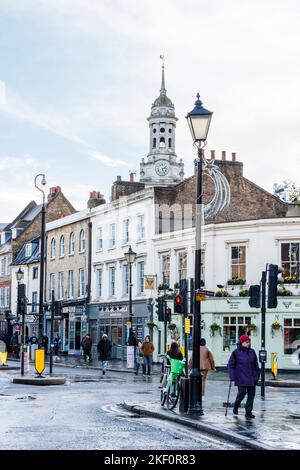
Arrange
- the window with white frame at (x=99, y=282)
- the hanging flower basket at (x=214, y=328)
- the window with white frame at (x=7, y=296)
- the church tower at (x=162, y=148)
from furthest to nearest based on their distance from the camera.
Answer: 1. the church tower at (x=162, y=148)
2. the window with white frame at (x=7, y=296)
3. the window with white frame at (x=99, y=282)
4. the hanging flower basket at (x=214, y=328)

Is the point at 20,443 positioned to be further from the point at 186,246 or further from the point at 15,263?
the point at 15,263

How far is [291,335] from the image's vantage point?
41250 millimetres

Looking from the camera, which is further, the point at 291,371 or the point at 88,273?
the point at 88,273

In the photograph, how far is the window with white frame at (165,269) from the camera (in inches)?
1892

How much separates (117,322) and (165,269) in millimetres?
6867

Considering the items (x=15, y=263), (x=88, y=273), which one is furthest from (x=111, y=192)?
(x=15, y=263)

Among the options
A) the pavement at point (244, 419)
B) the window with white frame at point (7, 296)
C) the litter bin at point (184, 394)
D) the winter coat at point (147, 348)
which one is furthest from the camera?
the window with white frame at point (7, 296)

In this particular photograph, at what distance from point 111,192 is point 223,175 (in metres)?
8.31

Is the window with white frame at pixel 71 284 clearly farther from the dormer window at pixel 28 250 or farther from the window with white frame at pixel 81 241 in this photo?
the dormer window at pixel 28 250

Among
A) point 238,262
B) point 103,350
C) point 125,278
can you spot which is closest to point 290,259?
point 238,262

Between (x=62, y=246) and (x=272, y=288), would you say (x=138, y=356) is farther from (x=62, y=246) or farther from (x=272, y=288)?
(x=62, y=246)

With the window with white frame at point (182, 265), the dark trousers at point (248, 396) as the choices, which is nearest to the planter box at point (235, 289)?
the window with white frame at point (182, 265)

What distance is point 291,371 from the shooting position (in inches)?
1596
